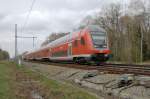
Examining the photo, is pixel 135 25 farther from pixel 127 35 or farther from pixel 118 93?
pixel 118 93

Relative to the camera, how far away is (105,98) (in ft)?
39.0

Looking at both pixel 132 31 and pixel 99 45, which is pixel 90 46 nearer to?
pixel 99 45

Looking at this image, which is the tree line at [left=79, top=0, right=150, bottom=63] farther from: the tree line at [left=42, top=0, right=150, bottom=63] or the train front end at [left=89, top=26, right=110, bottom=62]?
Answer: the train front end at [left=89, top=26, right=110, bottom=62]

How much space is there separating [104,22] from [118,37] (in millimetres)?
11568

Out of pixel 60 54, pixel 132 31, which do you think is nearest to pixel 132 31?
pixel 132 31

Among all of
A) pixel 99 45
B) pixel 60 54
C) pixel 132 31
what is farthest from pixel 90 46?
pixel 132 31

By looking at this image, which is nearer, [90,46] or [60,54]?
[90,46]

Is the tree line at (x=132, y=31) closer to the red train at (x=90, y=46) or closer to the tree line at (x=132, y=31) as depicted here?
the tree line at (x=132, y=31)

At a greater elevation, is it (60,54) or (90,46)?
(90,46)

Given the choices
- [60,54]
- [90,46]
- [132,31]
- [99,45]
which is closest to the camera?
[90,46]

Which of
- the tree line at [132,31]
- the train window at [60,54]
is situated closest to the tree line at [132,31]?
the tree line at [132,31]

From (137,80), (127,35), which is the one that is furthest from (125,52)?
(137,80)

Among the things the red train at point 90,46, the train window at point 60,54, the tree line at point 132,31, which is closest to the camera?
the red train at point 90,46

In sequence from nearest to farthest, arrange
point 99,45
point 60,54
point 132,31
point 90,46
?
point 90,46 < point 99,45 < point 60,54 < point 132,31
